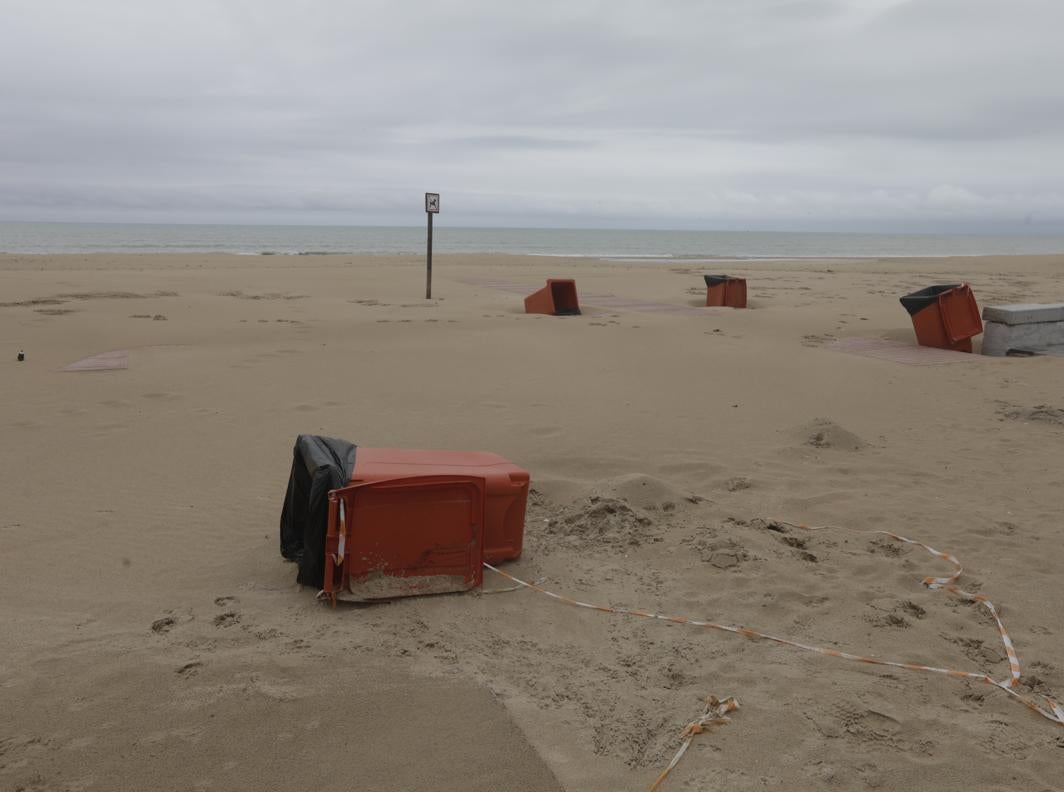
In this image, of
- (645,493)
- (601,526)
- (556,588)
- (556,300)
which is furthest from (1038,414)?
(556,300)

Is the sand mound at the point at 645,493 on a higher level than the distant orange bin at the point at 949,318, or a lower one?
lower

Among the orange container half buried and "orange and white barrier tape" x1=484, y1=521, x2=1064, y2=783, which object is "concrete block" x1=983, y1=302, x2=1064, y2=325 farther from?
the orange container half buried

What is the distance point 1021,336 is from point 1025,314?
248 mm

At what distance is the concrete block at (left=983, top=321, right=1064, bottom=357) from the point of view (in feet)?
30.7

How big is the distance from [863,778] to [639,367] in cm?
647

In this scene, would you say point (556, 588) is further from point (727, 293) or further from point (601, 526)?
point (727, 293)

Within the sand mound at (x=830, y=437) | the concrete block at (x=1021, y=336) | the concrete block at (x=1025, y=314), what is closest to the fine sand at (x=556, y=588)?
the sand mound at (x=830, y=437)

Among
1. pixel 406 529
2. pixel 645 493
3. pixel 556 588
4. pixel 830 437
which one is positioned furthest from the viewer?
pixel 830 437

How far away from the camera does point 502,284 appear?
18891 millimetres

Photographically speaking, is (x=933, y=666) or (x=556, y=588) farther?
(x=556, y=588)

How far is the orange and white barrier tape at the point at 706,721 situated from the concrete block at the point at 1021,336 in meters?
8.20

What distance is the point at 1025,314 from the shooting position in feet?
30.8

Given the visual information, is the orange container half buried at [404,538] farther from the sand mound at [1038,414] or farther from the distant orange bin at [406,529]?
the sand mound at [1038,414]

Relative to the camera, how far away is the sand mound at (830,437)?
5844 mm
